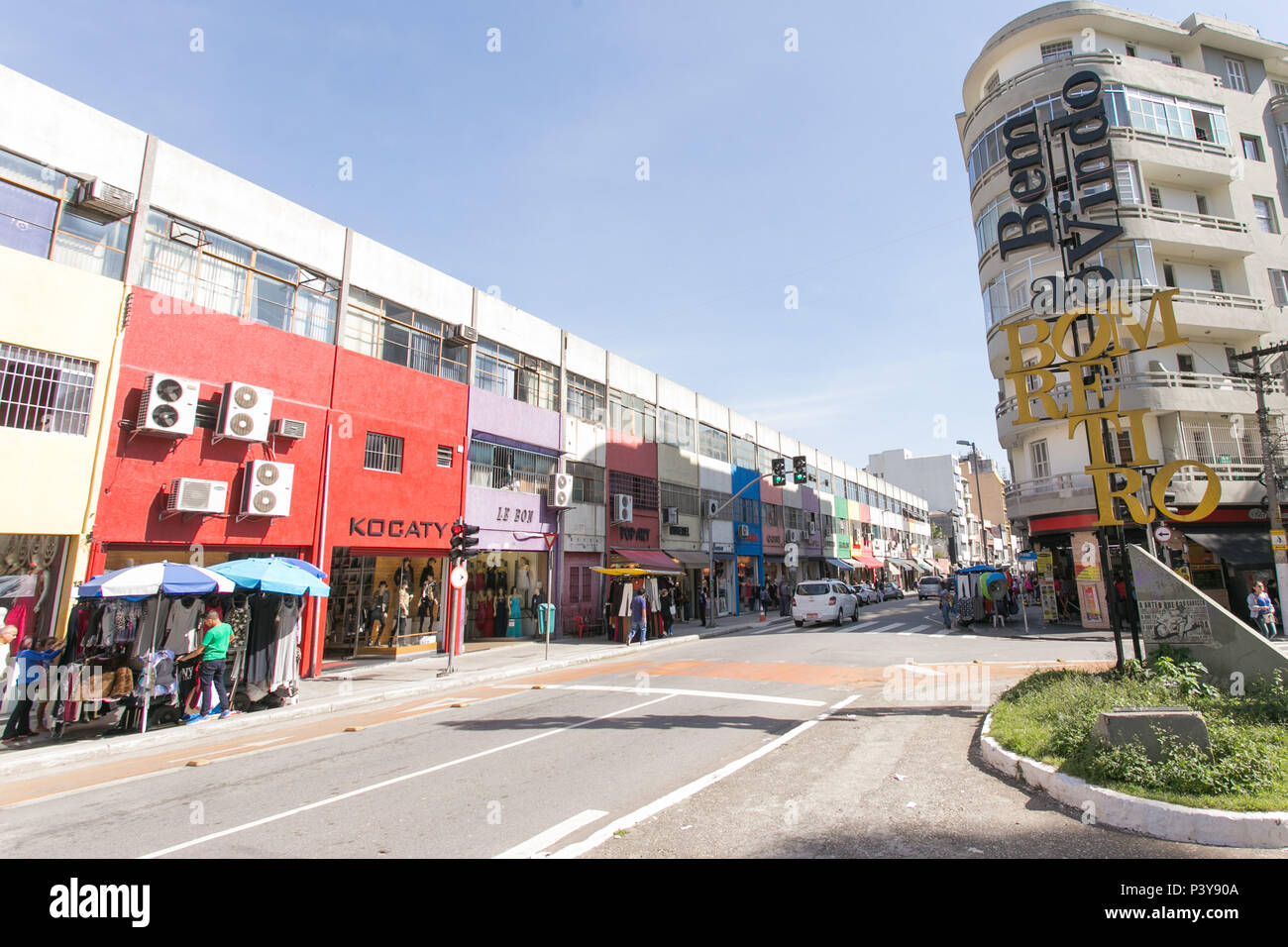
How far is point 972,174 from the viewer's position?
30.6 metres

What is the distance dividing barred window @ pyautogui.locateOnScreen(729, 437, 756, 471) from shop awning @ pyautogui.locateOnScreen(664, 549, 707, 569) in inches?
359

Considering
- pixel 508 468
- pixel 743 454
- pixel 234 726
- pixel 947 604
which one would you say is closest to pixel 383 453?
pixel 508 468

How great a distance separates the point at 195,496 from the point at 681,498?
2363 centimetres

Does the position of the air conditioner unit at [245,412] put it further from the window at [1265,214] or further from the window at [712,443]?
the window at [1265,214]

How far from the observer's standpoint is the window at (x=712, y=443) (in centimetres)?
3844

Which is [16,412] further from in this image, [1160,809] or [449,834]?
[1160,809]

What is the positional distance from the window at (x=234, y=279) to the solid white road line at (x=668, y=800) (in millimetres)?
15241

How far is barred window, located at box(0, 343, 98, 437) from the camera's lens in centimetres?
1180

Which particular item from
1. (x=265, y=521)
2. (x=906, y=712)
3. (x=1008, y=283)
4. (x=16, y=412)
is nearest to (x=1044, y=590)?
(x=1008, y=283)

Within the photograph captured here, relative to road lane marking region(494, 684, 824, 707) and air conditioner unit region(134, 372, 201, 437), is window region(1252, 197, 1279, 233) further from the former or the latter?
air conditioner unit region(134, 372, 201, 437)

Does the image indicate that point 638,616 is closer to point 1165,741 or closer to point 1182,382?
point 1165,741

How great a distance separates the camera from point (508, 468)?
77.3 ft

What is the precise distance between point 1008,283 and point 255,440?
28.8m

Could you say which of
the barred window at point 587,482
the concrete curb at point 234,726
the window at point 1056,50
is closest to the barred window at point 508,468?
the barred window at point 587,482
